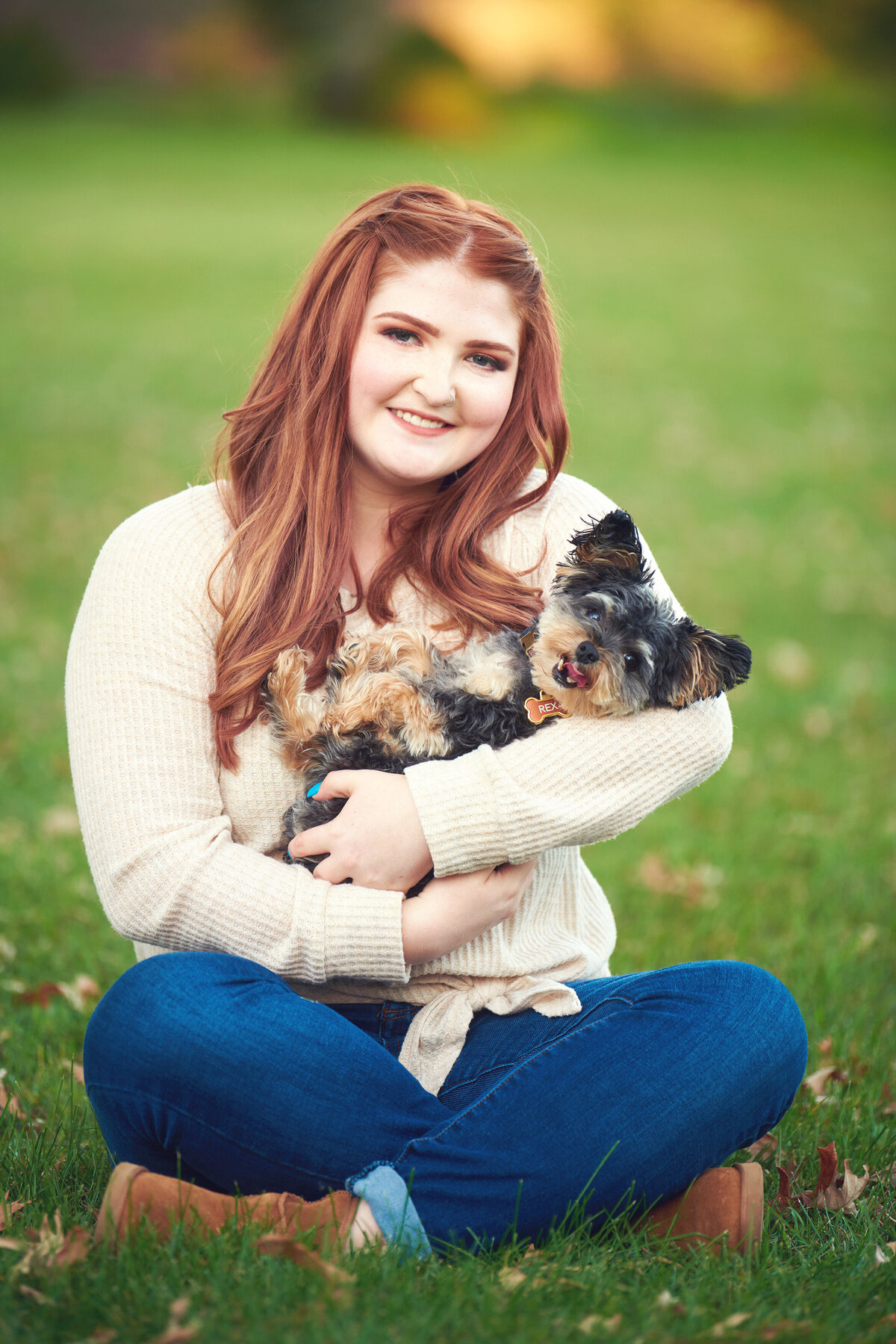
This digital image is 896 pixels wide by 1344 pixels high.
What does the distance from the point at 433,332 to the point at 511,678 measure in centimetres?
91

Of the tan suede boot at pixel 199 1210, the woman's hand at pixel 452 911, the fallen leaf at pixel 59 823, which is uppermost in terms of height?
the woman's hand at pixel 452 911

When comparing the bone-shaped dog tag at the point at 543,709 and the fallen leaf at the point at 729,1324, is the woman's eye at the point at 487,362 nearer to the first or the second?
the bone-shaped dog tag at the point at 543,709

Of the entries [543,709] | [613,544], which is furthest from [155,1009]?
[613,544]

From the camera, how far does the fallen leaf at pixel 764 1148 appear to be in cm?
303

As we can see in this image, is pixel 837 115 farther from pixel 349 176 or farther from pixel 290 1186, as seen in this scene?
pixel 290 1186

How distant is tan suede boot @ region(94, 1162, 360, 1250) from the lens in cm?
231

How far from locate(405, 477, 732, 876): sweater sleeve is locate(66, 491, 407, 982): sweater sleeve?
22 centimetres

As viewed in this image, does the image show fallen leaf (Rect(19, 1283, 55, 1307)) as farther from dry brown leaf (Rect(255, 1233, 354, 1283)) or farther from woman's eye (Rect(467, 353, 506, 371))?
woman's eye (Rect(467, 353, 506, 371))

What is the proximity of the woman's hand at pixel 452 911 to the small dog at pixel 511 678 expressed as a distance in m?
0.34

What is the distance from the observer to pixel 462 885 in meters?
2.68

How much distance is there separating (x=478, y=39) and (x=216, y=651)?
25249 millimetres

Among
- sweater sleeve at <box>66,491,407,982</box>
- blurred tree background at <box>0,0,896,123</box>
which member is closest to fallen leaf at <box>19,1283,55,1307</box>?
sweater sleeve at <box>66,491,407,982</box>

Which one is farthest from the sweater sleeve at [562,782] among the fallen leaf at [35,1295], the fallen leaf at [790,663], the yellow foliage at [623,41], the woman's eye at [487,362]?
the yellow foliage at [623,41]

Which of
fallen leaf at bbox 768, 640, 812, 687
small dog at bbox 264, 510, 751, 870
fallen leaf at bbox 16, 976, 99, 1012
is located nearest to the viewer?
small dog at bbox 264, 510, 751, 870
